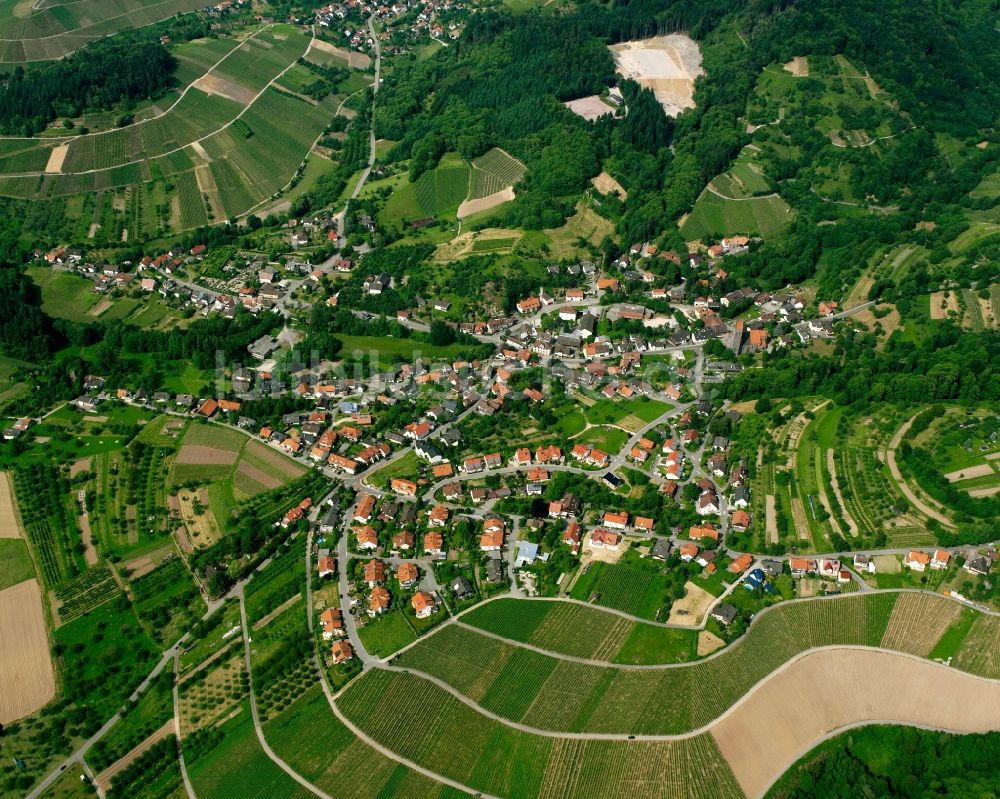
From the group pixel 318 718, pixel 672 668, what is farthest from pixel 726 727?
pixel 318 718

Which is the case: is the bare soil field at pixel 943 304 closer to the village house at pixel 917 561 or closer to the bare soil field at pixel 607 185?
the village house at pixel 917 561

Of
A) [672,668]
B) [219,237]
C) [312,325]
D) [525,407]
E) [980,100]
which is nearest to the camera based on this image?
[672,668]

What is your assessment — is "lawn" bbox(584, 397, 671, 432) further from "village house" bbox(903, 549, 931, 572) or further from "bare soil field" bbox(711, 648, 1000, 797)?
"bare soil field" bbox(711, 648, 1000, 797)

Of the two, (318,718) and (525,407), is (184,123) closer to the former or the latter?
(525,407)

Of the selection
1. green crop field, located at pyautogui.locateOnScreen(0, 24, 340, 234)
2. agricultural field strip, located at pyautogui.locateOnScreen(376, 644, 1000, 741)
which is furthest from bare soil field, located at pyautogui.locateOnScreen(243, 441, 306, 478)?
green crop field, located at pyautogui.locateOnScreen(0, 24, 340, 234)

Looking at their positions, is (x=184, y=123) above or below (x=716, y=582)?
above

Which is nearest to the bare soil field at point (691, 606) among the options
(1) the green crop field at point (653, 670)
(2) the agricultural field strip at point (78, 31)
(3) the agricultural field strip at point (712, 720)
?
(1) the green crop field at point (653, 670)
